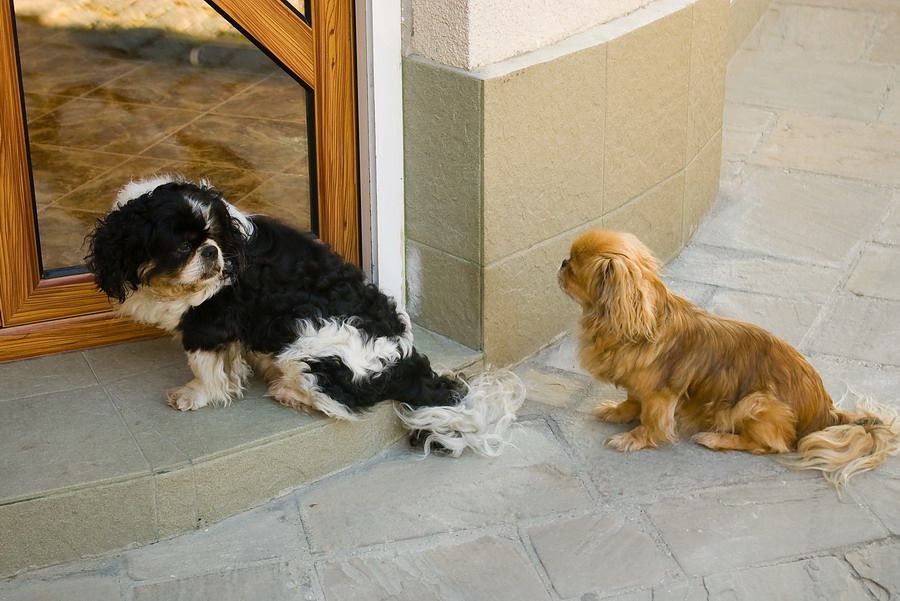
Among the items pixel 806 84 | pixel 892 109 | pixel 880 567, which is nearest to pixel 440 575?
pixel 880 567

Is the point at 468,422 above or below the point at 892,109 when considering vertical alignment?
below

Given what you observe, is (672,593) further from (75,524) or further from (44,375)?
(44,375)

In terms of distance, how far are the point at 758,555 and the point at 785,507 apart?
29cm

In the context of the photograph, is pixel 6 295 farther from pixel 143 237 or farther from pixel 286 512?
pixel 286 512

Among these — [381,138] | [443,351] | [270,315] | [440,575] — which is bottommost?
[440,575]

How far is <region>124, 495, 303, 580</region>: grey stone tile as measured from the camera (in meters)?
3.30

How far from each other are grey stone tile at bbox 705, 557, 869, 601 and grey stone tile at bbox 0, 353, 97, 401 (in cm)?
226

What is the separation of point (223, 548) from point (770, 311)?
272cm

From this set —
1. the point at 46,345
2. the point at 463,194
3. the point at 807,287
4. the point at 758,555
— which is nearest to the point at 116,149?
the point at 46,345

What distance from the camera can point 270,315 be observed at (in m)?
3.61

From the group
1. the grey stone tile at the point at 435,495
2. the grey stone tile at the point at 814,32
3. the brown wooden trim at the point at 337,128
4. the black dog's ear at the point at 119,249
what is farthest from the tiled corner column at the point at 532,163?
the grey stone tile at the point at 814,32

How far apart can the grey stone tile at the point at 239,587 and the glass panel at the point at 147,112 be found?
1379 millimetres

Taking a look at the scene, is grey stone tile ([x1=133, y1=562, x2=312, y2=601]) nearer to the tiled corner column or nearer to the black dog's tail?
the black dog's tail

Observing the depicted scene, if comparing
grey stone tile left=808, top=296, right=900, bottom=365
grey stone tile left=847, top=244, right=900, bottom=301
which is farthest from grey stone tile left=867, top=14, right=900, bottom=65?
grey stone tile left=808, top=296, right=900, bottom=365
